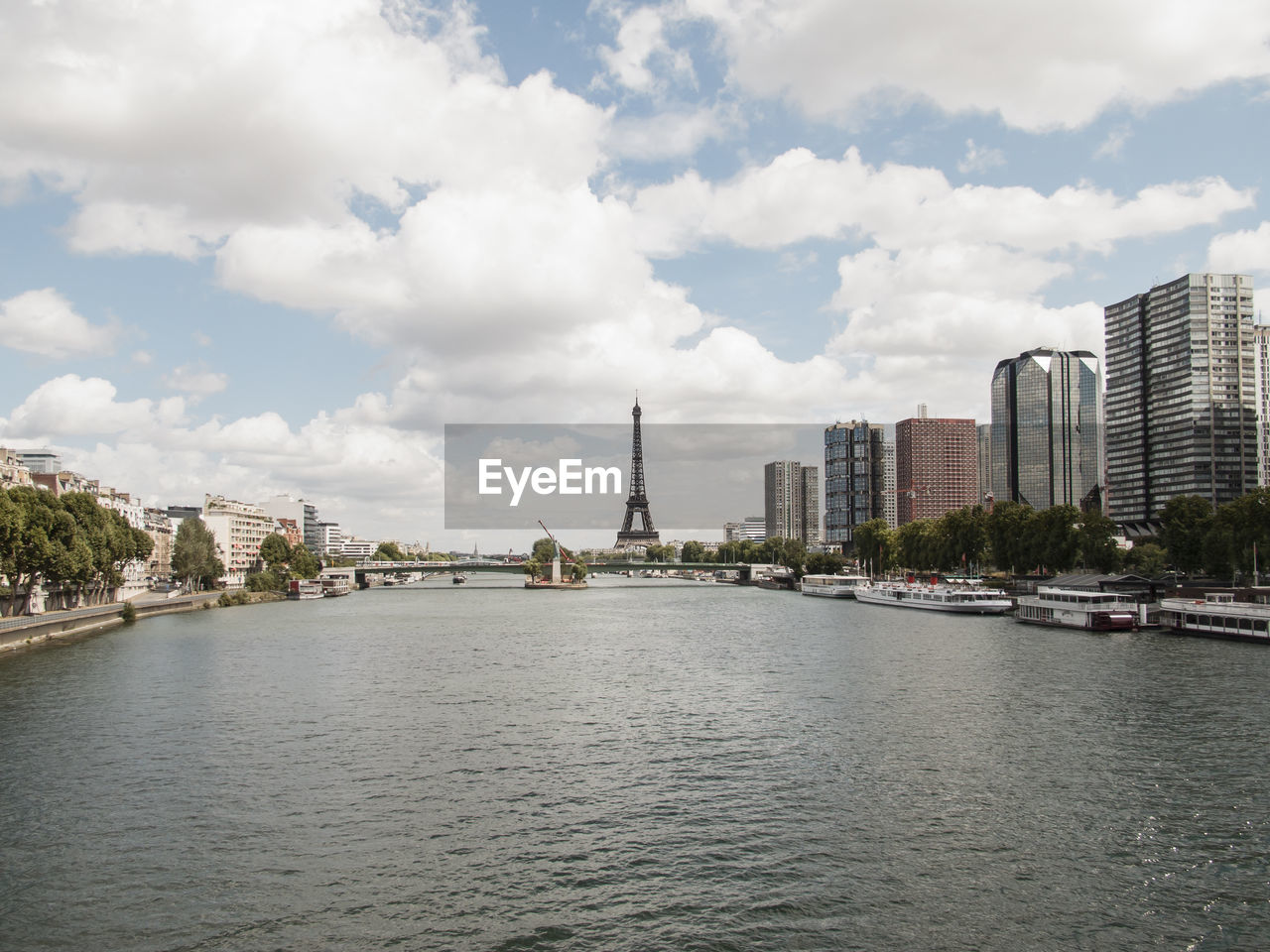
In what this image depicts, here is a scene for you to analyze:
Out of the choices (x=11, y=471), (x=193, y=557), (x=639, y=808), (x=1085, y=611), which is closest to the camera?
(x=639, y=808)

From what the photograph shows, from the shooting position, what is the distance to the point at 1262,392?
589 ft

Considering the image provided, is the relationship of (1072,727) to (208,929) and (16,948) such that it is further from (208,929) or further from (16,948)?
(16,948)

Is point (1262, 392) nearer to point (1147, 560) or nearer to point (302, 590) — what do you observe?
point (1147, 560)

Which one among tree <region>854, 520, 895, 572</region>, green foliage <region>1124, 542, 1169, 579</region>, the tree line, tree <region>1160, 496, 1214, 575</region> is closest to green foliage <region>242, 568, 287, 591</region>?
the tree line

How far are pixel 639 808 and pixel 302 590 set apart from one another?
13175cm

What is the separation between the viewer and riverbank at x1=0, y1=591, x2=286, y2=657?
69938mm

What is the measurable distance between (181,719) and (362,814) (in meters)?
18.1

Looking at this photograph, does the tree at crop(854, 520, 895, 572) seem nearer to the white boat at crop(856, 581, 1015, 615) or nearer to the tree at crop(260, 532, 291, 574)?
the white boat at crop(856, 581, 1015, 615)

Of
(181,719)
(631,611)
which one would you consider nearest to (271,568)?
(631,611)

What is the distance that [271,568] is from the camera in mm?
173250

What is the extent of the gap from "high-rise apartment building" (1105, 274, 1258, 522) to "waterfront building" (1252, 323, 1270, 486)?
109 cm

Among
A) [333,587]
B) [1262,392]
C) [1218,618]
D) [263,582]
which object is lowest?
[333,587]

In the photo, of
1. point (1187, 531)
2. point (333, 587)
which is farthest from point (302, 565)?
point (1187, 531)

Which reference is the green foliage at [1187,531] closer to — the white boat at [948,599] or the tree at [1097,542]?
the tree at [1097,542]
